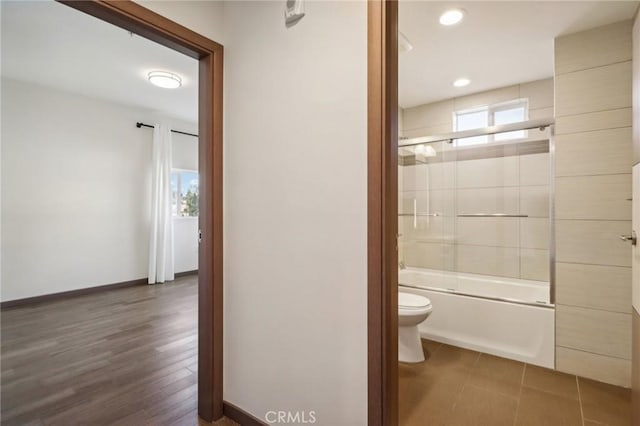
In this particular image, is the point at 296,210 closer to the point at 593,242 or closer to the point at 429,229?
the point at 593,242

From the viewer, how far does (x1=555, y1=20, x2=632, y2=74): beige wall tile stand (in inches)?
82.3

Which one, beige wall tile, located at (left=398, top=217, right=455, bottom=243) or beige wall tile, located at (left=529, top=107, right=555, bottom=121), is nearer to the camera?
beige wall tile, located at (left=529, top=107, right=555, bottom=121)

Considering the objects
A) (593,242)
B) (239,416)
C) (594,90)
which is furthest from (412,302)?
(594,90)

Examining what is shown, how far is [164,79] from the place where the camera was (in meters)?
3.37

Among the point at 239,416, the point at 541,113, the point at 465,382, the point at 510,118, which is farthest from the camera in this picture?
the point at 510,118

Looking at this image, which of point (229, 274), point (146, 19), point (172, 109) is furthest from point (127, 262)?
point (146, 19)

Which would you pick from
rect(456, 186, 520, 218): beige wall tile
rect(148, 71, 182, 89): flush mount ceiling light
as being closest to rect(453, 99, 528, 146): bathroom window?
rect(456, 186, 520, 218): beige wall tile

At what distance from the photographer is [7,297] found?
3.43 meters

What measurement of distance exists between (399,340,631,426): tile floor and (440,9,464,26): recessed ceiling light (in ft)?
8.26

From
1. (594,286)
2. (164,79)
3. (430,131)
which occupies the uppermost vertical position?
(164,79)

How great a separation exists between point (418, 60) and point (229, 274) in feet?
8.04

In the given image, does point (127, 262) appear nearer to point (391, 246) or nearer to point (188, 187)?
point (188, 187)

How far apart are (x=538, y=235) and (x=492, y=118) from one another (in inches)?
54.9

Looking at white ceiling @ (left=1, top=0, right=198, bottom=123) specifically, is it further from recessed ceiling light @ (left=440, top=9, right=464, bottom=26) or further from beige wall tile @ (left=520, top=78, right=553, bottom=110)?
beige wall tile @ (left=520, top=78, right=553, bottom=110)
